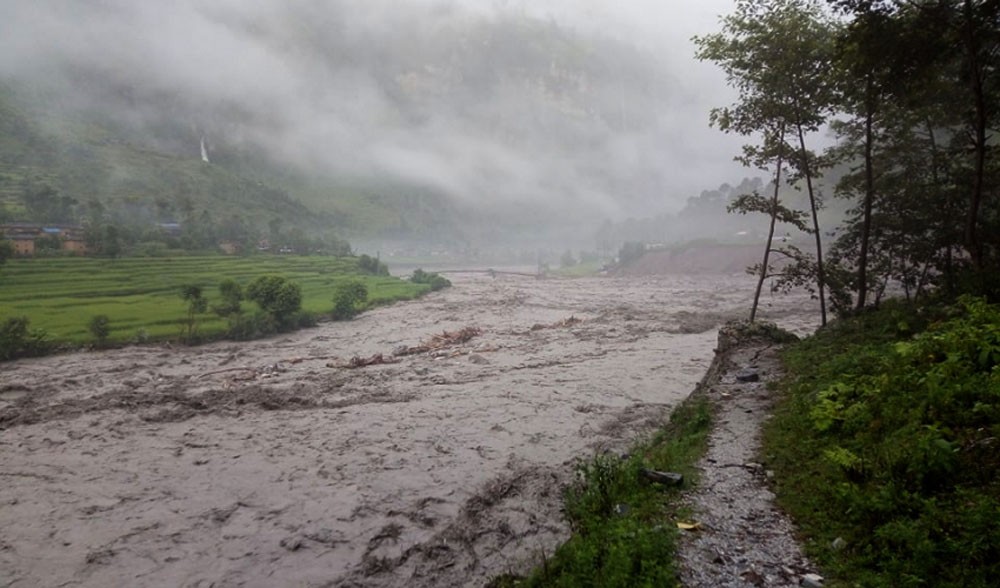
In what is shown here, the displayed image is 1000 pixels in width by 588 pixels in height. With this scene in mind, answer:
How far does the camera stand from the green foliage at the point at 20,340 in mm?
31891

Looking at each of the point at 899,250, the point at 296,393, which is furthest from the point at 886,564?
the point at 296,393

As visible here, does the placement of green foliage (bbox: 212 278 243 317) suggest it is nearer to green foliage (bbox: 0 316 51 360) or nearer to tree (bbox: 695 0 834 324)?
green foliage (bbox: 0 316 51 360)

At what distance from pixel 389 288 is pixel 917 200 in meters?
61.3

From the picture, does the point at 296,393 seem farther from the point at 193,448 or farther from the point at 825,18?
the point at 825,18

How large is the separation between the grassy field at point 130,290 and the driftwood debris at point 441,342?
55.1 ft

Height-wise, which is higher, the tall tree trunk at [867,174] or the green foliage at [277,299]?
the tall tree trunk at [867,174]

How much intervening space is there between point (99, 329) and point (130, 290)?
1754 centimetres

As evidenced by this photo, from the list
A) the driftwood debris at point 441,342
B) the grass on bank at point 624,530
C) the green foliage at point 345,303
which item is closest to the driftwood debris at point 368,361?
the driftwood debris at point 441,342

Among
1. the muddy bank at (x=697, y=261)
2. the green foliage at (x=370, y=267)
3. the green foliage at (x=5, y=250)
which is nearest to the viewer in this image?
the green foliage at (x=5, y=250)

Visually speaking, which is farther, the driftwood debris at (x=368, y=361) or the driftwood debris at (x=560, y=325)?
the driftwood debris at (x=560, y=325)

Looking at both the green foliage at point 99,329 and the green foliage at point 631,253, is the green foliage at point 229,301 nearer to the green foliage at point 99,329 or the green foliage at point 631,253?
the green foliage at point 99,329

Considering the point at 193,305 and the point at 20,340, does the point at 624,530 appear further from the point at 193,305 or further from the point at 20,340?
the point at 193,305

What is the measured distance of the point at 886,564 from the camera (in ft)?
16.3

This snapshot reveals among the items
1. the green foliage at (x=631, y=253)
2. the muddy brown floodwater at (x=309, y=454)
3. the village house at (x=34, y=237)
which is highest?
the green foliage at (x=631, y=253)
